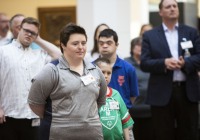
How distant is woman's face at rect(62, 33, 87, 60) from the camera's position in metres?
3.88

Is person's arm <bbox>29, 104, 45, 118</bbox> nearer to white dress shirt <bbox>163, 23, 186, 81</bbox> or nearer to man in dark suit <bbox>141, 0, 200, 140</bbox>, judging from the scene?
man in dark suit <bbox>141, 0, 200, 140</bbox>

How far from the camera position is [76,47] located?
3883mm

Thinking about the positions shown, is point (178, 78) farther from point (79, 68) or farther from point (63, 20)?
point (63, 20)

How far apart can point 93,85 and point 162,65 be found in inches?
73.8

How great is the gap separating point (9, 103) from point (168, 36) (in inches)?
74.5

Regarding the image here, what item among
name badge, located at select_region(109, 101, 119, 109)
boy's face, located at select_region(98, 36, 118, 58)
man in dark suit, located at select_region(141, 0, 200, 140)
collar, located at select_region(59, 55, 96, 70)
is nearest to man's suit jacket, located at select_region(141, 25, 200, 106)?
man in dark suit, located at select_region(141, 0, 200, 140)

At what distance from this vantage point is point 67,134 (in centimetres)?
381

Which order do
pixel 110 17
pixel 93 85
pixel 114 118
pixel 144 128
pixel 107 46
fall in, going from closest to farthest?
pixel 93 85 → pixel 114 118 → pixel 107 46 → pixel 144 128 → pixel 110 17

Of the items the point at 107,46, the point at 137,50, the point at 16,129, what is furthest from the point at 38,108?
the point at 137,50

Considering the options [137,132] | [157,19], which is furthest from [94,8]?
[137,132]

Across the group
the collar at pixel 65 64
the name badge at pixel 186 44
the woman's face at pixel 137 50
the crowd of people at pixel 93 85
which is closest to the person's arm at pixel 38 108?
the crowd of people at pixel 93 85

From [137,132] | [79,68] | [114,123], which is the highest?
[79,68]

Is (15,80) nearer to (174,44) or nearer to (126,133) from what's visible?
(126,133)

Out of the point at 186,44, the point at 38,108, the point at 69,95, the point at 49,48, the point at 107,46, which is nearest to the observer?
the point at 69,95
